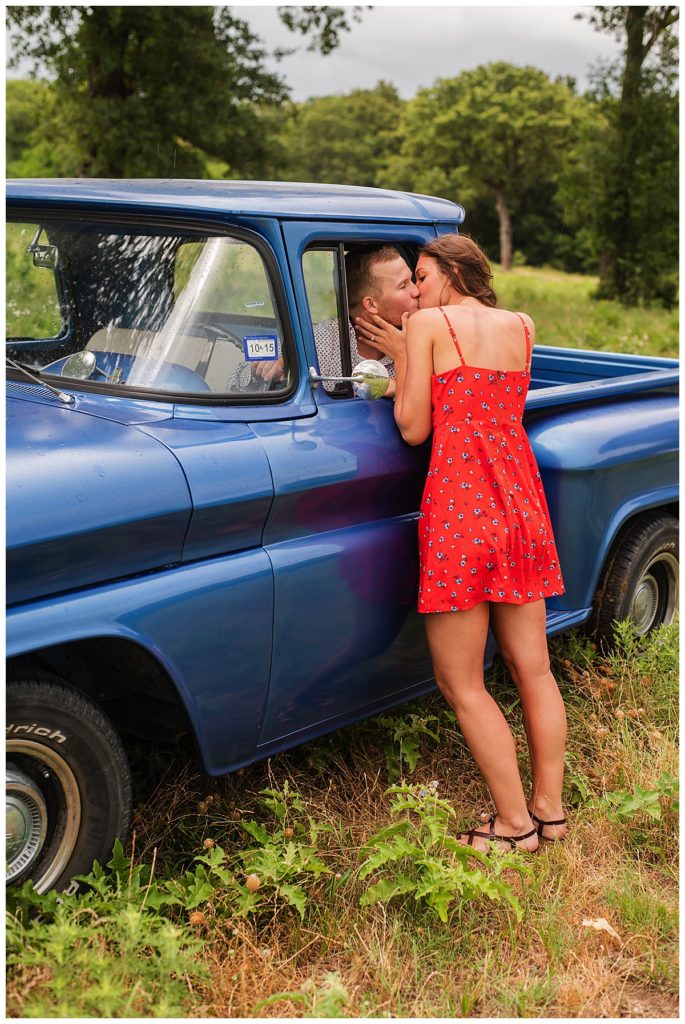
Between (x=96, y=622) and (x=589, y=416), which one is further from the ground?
(x=589, y=416)

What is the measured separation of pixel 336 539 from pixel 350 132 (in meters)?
68.3

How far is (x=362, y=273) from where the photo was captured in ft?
10.5

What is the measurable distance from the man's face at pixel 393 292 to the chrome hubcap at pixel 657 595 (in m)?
1.65

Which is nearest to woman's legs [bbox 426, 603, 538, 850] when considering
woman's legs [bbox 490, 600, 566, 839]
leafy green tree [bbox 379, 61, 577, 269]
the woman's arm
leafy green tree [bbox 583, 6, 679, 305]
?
woman's legs [bbox 490, 600, 566, 839]

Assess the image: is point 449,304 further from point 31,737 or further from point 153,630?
point 31,737

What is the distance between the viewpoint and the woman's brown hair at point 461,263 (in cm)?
308

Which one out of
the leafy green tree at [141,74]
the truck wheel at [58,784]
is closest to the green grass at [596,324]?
the leafy green tree at [141,74]

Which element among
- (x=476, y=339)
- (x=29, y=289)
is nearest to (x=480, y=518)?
Answer: (x=476, y=339)

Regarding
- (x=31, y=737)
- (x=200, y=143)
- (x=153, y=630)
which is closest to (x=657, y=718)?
(x=153, y=630)

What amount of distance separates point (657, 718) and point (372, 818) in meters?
1.27

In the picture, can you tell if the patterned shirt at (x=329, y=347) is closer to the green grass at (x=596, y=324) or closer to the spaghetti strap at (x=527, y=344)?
the spaghetti strap at (x=527, y=344)

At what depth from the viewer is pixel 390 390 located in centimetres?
310

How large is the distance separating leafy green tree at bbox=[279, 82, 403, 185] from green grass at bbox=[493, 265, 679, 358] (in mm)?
42808

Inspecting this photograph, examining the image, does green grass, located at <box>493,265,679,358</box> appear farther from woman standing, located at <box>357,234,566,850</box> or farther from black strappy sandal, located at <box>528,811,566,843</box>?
black strappy sandal, located at <box>528,811,566,843</box>
